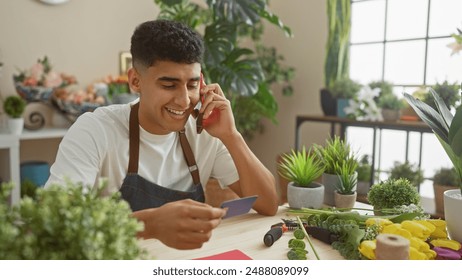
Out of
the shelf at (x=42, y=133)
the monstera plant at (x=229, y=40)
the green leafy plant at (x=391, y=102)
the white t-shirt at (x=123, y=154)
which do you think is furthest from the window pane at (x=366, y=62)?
the shelf at (x=42, y=133)

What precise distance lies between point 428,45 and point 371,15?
1.55 ft

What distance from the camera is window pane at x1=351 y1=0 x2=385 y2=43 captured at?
282cm

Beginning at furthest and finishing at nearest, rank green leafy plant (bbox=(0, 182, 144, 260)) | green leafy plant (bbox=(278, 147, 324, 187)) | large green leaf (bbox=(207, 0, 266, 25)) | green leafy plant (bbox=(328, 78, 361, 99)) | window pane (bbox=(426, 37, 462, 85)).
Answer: green leafy plant (bbox=(328, 78, 361, 99)) < window pane (bbox=(426, 37, 462, 85)) < large green leaf (bbox=(207, 0, 266, 25)) < green leafy plant (bbox=(278, 147, 324, 187)) < green leafy plant (bbox=(0, 182, 144, 260))

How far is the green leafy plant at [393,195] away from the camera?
971mm

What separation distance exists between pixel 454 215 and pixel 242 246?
0.44 meters

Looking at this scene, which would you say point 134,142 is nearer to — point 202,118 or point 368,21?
point 202,118

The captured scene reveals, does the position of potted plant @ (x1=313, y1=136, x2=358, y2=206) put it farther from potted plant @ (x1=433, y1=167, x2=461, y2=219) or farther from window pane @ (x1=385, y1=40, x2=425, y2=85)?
window pane @ (x1=385, y1=40, x2=425, y2=85)

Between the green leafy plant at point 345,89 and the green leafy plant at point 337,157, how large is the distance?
1525mm

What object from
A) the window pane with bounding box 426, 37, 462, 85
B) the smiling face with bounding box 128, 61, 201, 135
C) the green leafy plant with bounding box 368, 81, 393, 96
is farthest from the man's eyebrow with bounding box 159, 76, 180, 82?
the window pane with bounding box 426, 37, 462, 85

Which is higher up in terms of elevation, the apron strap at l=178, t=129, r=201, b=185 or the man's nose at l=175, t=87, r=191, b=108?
the man's nose at l=175, t=87, r=191, b=108

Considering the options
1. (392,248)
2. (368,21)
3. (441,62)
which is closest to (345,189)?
(392,248)

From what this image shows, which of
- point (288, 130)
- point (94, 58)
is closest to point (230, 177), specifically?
point (94, 58)

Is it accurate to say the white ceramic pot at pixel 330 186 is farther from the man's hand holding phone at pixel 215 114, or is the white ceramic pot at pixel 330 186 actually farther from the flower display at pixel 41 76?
the flower display at pixel 41 76

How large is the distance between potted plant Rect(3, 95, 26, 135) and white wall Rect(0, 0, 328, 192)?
0.95ft
